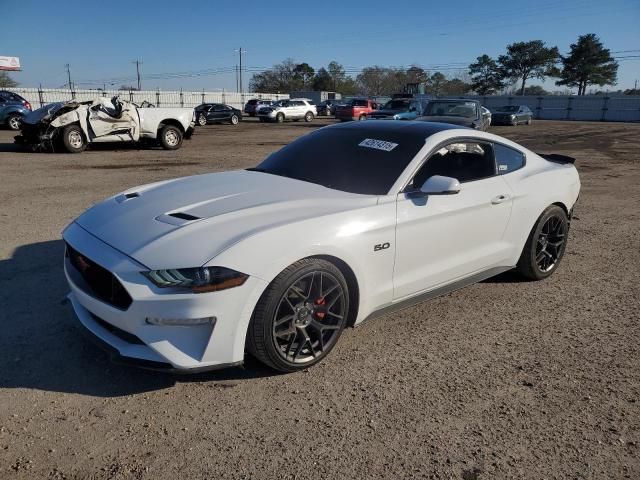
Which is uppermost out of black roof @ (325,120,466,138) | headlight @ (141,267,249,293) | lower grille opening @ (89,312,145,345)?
black roof @ (325,120,466,138)

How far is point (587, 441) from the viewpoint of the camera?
257 cm

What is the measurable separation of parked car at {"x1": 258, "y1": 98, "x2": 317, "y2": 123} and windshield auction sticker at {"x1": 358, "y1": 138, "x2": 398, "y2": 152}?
33.7 meters

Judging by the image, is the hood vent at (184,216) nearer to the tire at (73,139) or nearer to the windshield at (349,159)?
the windshield at (349,159)

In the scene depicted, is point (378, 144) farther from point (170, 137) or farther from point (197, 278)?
point (170, 137)

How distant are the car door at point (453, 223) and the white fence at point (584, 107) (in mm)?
48775

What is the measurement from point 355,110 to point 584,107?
3027 cm

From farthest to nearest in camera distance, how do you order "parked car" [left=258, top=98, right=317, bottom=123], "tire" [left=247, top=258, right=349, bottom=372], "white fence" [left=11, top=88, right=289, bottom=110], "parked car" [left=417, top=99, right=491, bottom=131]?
"white fence" [left=11, top=88, right=289, bottom=110]
"parked car" [left=258, top=98, right=317, bottom=123]
"parked car" [left=417, top=99, right=491, bottom=131]
"tire" [left=247, top=258, right=349, bottom=372]

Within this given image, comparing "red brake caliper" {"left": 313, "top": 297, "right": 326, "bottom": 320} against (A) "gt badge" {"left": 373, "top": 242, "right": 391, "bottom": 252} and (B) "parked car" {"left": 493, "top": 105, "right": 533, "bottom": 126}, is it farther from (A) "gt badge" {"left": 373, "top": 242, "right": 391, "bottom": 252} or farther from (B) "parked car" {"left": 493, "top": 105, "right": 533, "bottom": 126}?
(B) "parked car" {"left": 493, "top": 105, "right": 533, "bottom": 126}

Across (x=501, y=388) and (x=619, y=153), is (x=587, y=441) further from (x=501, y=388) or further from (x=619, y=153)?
(x=619, y=153)

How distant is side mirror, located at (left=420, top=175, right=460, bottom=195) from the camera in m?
3.40

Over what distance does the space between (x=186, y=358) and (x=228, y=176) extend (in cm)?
184

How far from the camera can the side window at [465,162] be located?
13.3ft

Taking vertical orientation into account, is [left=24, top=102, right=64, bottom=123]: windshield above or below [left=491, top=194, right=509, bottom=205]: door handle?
above

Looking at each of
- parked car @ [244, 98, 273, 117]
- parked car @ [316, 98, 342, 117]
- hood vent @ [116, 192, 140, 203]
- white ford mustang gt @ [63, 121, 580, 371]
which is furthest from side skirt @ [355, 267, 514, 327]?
parked car @ [316, 98, 342, 117]
